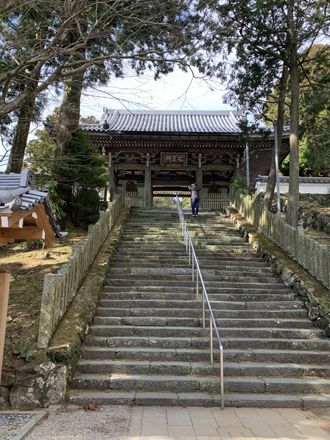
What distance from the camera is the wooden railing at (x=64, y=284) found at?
4.56 metres

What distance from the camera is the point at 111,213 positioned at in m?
10.1

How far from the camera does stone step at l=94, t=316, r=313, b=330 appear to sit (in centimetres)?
580

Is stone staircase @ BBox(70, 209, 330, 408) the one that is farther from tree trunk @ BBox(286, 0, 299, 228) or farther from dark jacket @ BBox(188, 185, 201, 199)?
dark jacket @ BBox(188, 185, 201, 199)

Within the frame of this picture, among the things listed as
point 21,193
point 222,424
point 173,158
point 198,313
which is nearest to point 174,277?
point 198,313

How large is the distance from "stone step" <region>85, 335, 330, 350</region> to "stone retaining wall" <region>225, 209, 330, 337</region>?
0.50m

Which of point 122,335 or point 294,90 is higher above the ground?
point 294,90

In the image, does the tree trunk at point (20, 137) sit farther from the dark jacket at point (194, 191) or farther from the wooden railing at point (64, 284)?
the dark jacket at point (194, 191)

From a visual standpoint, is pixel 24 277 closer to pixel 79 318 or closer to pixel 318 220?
pixel 79 318

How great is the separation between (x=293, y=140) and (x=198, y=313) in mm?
5812

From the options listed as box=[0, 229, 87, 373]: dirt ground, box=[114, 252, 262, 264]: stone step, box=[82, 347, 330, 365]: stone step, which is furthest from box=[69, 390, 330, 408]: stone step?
box=[114, 252, 262, 264]: stone step

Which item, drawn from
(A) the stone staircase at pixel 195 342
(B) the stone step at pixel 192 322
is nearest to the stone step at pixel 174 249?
(A) the stone staircase at pixel 195 342

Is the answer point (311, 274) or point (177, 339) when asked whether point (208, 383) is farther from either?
point (311, 274)

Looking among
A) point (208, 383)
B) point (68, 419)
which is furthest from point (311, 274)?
point (68, 419)

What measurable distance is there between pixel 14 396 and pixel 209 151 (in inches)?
501
